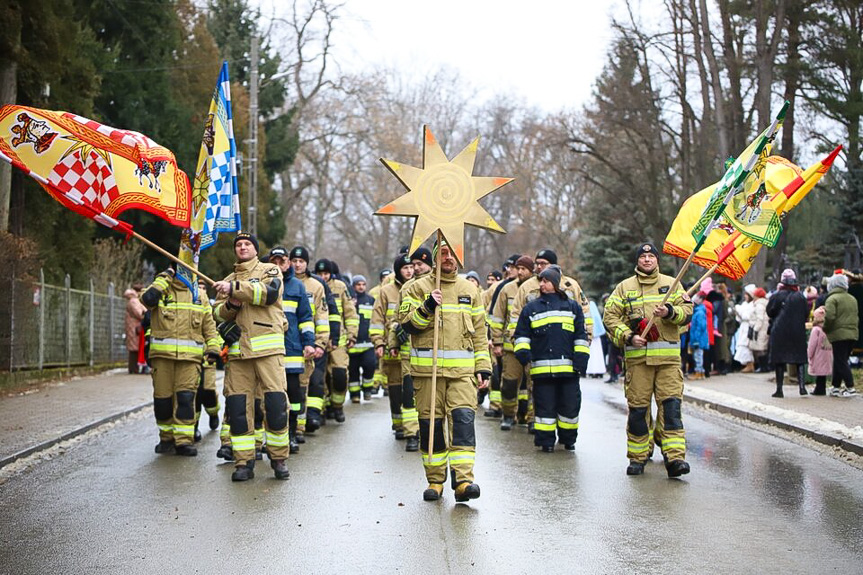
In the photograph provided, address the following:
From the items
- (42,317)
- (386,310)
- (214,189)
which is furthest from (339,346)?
(42,317)

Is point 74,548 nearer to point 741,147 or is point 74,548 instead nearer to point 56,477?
point 56,477

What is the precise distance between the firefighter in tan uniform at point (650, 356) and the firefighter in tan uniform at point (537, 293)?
157cm

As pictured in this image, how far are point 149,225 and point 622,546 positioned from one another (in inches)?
1044

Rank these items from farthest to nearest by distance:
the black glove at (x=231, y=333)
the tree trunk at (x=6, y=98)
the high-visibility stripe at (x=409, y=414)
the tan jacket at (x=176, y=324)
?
the tree trunk at (x=6, y=98) < the high-visibility stripe at (x=409, y=414) < the tan jacket at (x=176, y=324) < the black glove at (x=231, y=333)

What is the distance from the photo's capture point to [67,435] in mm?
12602

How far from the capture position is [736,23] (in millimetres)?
30219

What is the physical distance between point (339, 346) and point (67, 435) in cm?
362

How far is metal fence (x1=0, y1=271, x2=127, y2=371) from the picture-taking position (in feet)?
62.9

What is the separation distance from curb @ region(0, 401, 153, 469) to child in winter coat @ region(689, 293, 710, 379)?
442 inches

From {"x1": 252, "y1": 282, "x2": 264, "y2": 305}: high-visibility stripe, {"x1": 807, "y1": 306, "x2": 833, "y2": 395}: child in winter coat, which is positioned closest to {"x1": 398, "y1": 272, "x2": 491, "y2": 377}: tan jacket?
{"x1": 252, "y1": 282, "x2": 264, "y2": 305}: high-visibility stripe

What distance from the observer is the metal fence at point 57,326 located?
19.2 metres

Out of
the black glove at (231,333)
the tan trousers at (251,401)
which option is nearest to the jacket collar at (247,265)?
the black glove at (231,333)

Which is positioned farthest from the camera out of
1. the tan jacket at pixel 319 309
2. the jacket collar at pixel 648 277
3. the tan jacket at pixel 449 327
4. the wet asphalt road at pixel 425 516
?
the tan jacket at pixel 319 309

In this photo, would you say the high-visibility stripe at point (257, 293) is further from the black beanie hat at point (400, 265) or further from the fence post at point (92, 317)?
the fence post at point (92, 317)
